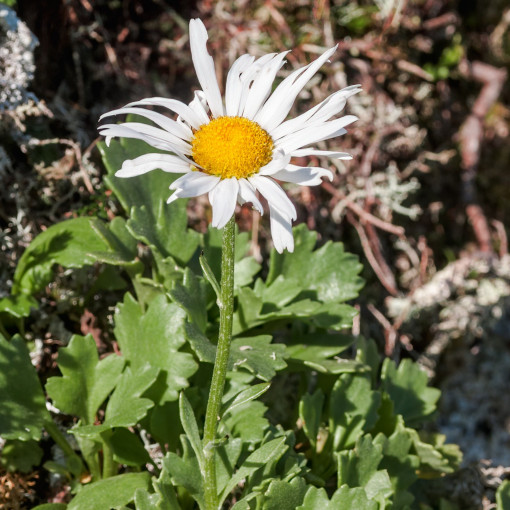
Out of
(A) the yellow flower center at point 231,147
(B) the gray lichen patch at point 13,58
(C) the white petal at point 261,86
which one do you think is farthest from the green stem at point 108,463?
(B) the gray lichen patch at point 13,58

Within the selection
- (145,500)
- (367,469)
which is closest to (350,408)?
(367,469)

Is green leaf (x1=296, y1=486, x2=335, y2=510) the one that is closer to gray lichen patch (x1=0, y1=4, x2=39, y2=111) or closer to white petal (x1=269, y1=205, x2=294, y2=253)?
white petal (x1=269, y1=205, x2=294, y2=253)

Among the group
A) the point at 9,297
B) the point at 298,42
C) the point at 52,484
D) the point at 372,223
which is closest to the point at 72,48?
the point at 298,42

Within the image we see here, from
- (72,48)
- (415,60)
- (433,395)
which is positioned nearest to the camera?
(433,395)

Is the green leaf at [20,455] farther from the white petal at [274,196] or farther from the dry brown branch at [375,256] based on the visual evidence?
the dry brown branch at [375,256]

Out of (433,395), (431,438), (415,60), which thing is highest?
(415,60)

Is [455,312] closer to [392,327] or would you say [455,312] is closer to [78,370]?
[392,327]

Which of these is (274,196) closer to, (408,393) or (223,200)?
(223,200)
